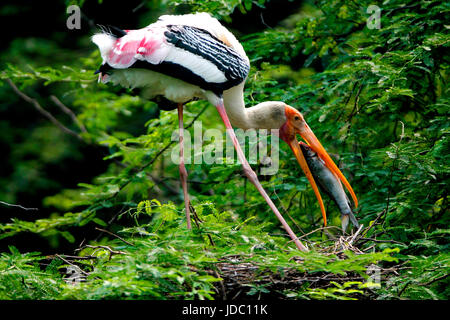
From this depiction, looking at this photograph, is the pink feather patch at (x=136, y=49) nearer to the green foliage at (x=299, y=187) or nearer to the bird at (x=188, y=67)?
the bird at (x=188, y=67)

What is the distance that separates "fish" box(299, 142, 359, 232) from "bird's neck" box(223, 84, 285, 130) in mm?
356

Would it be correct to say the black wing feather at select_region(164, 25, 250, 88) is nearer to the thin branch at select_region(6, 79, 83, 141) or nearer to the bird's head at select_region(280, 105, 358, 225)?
the bird's head at select_region(280, 105, 358, 225)

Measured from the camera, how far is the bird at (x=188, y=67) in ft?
15.1

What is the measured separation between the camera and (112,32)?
479cm

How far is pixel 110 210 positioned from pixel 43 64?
242 cm

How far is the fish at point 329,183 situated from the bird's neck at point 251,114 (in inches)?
14.0

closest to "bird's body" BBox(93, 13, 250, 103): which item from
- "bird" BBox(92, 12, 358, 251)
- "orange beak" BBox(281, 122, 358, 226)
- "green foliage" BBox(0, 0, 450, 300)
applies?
"bird" BBox(92, 12, 358, 251)

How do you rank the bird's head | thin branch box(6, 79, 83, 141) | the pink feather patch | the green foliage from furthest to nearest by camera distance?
thin branch box(6, 79, 83, 141) < the bird's head < the pink feather patch < the green foliage

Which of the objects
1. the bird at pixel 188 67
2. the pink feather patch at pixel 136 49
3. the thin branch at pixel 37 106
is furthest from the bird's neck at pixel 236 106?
the thin branch at pixel 37 106

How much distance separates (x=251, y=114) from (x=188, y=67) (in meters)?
1.02

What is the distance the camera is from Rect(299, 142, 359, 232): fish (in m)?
5.24

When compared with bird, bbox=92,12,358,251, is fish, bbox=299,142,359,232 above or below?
below

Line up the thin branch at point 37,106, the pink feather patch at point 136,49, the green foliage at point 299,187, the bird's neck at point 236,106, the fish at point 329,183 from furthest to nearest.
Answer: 1. the thin branch at point 37,106
2. the bird's neck at point 236,106
3. the fish at point 329,183
4. the pink feather patch at point 136,49
5. the green foliage at point 299,187

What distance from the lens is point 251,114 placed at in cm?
556
